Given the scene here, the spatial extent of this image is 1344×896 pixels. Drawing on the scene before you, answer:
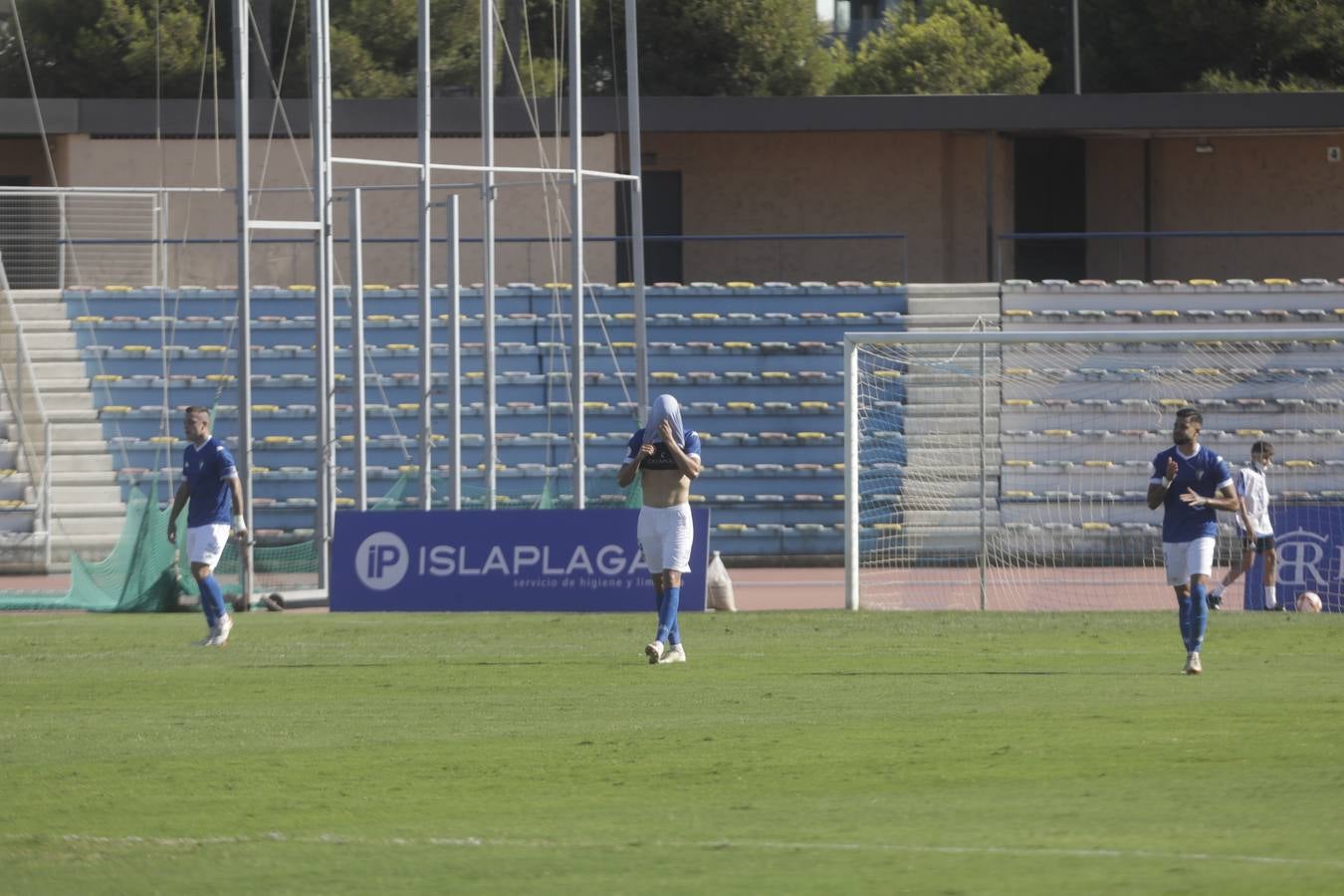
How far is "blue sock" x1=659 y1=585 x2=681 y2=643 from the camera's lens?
Answer: 14852 millimetres

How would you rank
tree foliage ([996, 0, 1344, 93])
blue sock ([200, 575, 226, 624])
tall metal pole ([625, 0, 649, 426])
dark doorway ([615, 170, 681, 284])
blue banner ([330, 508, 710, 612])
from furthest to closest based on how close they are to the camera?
tree foliage ([996, 0, 1344, 93]), dark doorway ([615, 170, 681, 284]), tall metal pole ([625, 0, 649, 426]), blue banner ([330, 508, 710, 612]), blue sock ([200, 575, 226, 624])

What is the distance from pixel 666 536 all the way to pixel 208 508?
4504 mm

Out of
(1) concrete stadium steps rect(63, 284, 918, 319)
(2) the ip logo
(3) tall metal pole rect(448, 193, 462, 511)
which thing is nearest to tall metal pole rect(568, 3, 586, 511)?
(3) tall metal pole rect(448, 193, 462, 511)

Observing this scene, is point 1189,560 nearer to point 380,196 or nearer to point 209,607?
point 209,607

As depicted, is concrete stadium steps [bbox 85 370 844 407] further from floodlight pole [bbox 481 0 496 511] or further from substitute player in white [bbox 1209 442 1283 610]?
substitute player in white [bbox 1209 442 1283 610]

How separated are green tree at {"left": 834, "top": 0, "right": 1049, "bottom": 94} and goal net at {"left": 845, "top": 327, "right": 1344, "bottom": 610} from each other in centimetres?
1313

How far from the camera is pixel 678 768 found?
33.4 feet

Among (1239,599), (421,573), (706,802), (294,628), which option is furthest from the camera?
(1239,599)

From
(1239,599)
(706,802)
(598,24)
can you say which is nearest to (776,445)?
(1239,599)

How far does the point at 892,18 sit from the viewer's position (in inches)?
1791

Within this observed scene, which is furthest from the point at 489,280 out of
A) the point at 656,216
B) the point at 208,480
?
the point at 656,216

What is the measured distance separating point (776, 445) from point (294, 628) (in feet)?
41.2

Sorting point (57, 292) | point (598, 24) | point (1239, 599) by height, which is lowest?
point (1239, 599)

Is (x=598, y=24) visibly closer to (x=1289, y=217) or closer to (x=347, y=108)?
(x=347, y=108)
